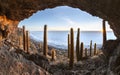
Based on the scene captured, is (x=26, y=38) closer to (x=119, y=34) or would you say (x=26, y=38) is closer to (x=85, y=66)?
(x=85, y=66)

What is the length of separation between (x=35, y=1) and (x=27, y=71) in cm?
380

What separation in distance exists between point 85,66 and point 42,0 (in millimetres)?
8300

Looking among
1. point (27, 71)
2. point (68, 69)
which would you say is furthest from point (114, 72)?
point (68, 69)

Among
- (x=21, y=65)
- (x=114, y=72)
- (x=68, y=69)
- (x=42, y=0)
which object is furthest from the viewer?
(x=68, y=69)

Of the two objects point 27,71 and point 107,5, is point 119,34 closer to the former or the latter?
point 107,5

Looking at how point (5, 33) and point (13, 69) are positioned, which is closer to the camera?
point (13, 69)

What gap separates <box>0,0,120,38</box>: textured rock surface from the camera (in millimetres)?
12602

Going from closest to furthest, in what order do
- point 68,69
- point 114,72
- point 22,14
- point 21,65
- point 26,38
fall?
point 114,72 → point 21,65 → point 22,14 → point 68,69 → point 26,38

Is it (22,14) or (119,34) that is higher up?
(22,14)

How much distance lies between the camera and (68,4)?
1528 centimetres

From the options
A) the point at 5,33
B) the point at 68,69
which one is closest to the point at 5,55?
the point at 5,33

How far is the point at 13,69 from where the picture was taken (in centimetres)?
1221

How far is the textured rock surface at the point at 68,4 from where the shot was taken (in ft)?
41.3

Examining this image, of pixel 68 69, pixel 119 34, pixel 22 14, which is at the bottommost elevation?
pixel 68 69
